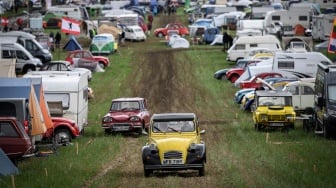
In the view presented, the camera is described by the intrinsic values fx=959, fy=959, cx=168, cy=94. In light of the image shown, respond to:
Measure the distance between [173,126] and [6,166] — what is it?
14.8 ft

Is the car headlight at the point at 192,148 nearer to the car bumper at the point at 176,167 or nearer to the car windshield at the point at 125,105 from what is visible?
the car bumper at the point at 176,167

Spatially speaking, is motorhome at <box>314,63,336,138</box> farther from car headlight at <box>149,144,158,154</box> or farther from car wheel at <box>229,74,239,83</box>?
car wheel at <box>229,74,239,83</box>

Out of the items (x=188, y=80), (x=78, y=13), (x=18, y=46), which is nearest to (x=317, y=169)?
(x=188, y=80)

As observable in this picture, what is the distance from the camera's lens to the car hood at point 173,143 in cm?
2409

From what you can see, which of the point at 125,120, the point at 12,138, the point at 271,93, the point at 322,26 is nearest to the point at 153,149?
the point at 12,138

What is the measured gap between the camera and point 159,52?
236 ft

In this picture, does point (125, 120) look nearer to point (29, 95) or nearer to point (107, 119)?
point (107, 119)

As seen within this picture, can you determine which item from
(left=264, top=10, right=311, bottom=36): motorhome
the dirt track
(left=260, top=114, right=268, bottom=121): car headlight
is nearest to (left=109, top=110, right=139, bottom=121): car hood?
the dirt track

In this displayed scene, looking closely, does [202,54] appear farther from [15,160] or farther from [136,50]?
[15,160]

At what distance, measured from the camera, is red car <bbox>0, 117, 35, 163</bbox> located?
2603cm

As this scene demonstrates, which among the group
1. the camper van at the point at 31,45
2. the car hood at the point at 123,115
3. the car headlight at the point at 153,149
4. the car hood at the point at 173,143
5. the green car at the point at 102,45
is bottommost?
the green car at the point at 102,45

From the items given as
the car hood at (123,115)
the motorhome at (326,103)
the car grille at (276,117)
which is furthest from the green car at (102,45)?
the motorhome at (326,103)

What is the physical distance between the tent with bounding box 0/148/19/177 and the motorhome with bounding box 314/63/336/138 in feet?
39.0

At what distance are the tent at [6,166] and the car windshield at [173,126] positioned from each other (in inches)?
151
